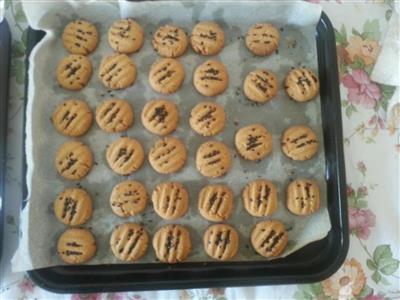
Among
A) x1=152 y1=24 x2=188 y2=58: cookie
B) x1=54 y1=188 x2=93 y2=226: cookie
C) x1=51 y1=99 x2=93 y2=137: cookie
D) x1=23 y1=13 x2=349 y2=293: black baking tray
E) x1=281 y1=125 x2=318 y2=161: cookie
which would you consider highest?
x1=152 y1=24 x2=188 y2=58: cookie

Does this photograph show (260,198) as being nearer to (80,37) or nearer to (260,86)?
(260,86)

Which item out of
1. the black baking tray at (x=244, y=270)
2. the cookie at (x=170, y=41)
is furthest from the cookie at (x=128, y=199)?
the cookie at (x=170, y=41)

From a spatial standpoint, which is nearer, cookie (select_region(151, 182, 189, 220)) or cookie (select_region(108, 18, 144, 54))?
cookie (select_region(151, 182, 189, 220))

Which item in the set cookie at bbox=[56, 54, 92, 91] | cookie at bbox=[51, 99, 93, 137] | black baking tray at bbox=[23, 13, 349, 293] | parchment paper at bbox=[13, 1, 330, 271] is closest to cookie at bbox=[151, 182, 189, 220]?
parchment paper at bbox=[13, 1, 330, 271]

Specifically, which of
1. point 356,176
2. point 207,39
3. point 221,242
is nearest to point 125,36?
point 207,39

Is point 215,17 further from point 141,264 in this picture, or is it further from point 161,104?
point 141,264

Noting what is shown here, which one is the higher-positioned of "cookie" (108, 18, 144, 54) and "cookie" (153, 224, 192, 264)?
"cookie" (108, 18, 144, 54)

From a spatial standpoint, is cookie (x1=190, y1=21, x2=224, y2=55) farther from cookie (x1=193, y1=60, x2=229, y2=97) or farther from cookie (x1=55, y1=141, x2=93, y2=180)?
cookie (x1=55, y1=141, x2=93, y2=180)

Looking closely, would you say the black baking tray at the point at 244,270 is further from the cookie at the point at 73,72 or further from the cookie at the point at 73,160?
the cookie at the point at 73,72
